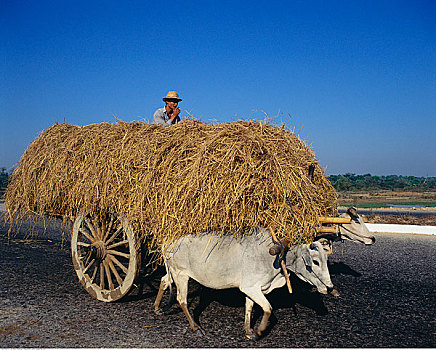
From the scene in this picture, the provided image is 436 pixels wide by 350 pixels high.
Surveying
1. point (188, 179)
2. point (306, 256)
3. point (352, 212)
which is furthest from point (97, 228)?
point (352, 212)

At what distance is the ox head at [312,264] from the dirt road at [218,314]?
734 millimetres

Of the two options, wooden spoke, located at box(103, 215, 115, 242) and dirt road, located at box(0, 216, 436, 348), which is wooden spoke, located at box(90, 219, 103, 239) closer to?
wooden spoke, located at box(103, 215, 115, 242)

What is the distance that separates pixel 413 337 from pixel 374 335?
486 mm

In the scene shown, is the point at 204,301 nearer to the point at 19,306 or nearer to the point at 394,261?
the point at 19,306

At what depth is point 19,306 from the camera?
599 cm

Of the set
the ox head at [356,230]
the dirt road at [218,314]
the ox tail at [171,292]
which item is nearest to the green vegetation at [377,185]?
the dirt road at [218,314]

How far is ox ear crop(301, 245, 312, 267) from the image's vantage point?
4.78 m

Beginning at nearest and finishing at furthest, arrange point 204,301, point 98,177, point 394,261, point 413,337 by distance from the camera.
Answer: point 413,337
point 98,177
point 204,301
point 394,261

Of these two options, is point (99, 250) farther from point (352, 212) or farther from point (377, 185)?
point (377, 185)

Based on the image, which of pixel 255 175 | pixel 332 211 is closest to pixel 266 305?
pixel 255 175

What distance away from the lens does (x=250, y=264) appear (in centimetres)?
478

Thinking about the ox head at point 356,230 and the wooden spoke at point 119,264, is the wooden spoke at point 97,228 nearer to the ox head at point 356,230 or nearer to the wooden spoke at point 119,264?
the wooden spoke at point 119,264

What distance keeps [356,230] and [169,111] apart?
4.05 metres

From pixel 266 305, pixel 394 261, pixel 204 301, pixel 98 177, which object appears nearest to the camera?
pixel 266 305
